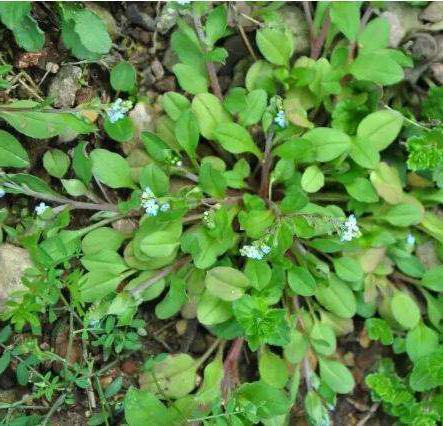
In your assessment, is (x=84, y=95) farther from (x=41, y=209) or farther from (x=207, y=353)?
(x=207, y=353)

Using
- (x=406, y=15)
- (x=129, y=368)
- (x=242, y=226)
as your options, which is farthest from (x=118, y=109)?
(x=406, y=15)

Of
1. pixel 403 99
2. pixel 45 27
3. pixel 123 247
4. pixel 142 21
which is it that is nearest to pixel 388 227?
pixel 403 99

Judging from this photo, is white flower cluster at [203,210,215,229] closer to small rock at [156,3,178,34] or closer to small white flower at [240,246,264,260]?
small white flower at [240,246,264,260]

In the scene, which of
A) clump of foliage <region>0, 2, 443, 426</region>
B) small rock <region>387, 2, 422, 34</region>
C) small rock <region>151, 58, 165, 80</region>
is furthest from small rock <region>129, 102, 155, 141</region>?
small rock <region>387, 2, 422, 34</region>

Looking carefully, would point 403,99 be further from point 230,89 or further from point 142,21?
point 142,21

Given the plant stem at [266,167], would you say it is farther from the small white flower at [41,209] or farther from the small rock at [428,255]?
the small white flower at [41,209]
